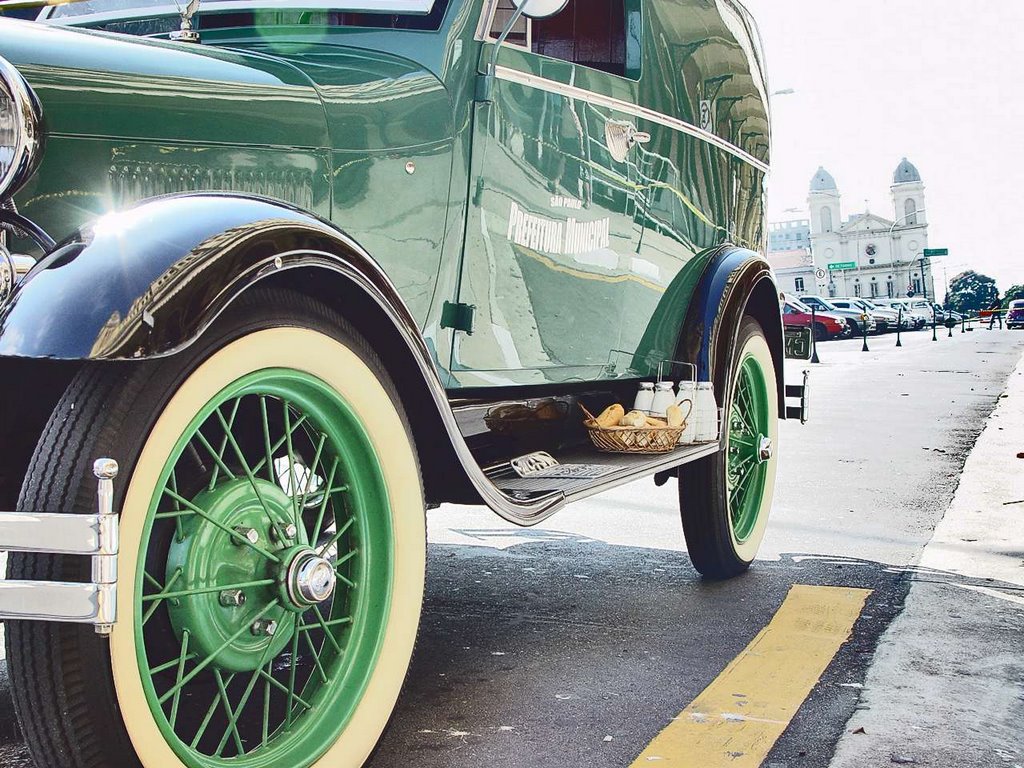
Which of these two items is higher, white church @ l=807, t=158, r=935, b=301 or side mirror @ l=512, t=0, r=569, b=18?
white church @ l=807, t=158, r=935, b=301

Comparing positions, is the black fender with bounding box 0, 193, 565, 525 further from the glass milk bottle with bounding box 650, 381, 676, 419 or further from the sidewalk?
the glass milk bottle with bounding box 650, 381, 676, 419

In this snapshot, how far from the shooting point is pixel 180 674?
2.02m

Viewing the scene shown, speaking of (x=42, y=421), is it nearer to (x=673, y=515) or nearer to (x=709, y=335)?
(x=709, y=335)

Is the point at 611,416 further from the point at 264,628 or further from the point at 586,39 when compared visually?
the point at 264,628

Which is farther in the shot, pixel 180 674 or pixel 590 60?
pixel 590 60

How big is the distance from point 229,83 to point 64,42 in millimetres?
335

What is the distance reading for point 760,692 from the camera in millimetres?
3188

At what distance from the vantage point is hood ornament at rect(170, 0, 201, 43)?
116 inches

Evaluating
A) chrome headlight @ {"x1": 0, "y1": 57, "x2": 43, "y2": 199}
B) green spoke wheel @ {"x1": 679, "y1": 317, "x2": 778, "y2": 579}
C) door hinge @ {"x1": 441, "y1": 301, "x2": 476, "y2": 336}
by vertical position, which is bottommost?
green spoke wheel @ {"x1": 679, "y1": 317, "x2": 778, "y2": 579}

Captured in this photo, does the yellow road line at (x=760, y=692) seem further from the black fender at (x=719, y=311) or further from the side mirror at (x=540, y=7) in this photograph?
the side mirror at (x=540, y=7)

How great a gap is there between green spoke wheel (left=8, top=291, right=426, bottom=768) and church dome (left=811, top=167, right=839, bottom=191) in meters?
164

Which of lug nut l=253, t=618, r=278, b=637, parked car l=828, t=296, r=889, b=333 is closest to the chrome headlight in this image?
lug nut l=253, t=618, r=278, b=637

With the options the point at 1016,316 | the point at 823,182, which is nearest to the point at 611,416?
the point at 1016,316

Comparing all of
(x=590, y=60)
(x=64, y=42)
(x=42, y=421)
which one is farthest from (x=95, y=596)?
(x=590, y=60)
